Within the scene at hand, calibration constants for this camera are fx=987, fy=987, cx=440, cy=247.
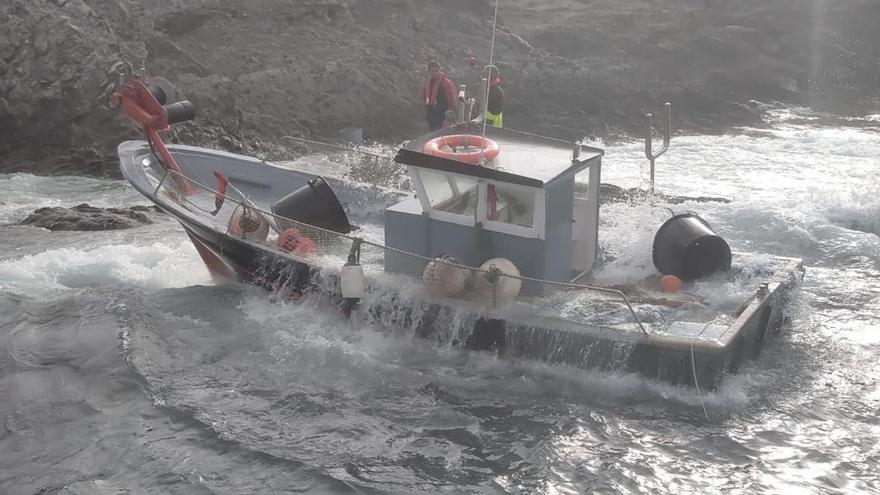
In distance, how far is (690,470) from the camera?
21.3 feet

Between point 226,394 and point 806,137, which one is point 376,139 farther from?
point 226,394

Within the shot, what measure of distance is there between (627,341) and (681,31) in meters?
20.9

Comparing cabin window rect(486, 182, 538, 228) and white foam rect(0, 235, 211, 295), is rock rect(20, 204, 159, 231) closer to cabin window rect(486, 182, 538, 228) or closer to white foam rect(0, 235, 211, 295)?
white foam rect(0, 235, 211, 295)

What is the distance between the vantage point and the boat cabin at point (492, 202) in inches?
306

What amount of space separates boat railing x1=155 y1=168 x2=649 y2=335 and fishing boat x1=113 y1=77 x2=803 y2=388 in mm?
13

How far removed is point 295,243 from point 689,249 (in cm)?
335

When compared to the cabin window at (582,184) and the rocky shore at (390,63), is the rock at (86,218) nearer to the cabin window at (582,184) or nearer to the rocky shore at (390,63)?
the rocky shore at (390,63)

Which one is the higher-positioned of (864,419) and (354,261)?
(354,261)

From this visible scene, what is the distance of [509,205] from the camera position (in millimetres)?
7891

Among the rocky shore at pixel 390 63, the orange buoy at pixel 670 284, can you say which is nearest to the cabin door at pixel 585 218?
the orange buoy at pixel 670 284

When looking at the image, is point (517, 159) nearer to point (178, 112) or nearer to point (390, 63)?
point (178, 112)

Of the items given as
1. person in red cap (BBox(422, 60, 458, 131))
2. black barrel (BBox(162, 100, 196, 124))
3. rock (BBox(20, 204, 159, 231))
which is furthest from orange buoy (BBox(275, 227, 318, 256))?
person in red cap (BBox(422, 60, 458, 131))

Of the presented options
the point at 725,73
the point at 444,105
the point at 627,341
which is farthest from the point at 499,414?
the point at 725,73

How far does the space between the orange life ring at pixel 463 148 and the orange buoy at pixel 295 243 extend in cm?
133
